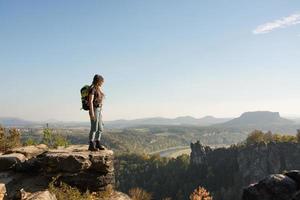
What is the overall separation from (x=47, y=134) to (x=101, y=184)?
31.7ft

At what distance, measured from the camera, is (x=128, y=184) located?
197 meters

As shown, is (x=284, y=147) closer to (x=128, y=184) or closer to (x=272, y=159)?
(x=272, y=159)

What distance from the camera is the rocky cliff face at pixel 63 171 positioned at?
17.6m

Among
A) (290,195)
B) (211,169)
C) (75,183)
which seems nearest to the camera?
(75,183)

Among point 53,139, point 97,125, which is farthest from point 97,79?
point 53,139

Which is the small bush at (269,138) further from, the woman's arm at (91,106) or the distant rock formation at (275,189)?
the woman's arm at (91,106)

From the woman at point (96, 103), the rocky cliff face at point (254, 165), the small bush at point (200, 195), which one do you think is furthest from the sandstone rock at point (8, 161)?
the rocky cliff face at point (254, 165)

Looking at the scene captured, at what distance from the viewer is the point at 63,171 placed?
17.8m

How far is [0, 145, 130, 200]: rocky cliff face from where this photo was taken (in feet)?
57.7

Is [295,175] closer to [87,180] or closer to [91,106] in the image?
[87,180]

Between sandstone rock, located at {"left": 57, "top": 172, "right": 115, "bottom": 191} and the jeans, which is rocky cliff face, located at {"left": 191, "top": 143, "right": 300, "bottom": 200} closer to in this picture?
sandstone rock, located at {"left": 57, "top": 172, "right": 115, "bottom": 191}

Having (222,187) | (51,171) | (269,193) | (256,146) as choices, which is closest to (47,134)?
(51,171)

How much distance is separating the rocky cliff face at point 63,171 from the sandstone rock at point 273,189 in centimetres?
651

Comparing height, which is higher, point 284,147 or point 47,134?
point 47,134
